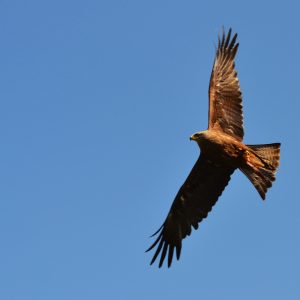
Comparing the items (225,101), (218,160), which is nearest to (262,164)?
(218,160)

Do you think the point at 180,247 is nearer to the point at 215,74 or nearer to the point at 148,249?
the point at 148,249

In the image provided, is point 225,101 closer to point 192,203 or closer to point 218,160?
point 218,160

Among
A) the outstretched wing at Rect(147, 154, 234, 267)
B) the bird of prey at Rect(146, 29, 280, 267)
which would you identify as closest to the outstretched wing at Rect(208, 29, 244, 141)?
the bird of prey at Rect(146, 29, 280, 267)

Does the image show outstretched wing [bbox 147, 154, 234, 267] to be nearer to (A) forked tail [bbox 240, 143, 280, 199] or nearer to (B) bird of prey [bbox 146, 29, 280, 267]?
(B) bird of prey [bbox 146, 29, 280, 267]

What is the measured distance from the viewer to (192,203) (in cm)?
1555

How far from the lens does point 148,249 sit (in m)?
15.7

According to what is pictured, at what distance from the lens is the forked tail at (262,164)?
14.3 m

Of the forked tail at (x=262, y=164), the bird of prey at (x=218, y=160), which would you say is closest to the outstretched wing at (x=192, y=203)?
the bird of prey at (x=218, y=160)

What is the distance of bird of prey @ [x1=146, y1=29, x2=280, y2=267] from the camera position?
A: 14289 mm

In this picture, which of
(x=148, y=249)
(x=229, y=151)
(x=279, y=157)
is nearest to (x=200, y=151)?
(x=229, y=151)

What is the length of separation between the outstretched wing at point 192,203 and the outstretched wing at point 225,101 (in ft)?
2.44

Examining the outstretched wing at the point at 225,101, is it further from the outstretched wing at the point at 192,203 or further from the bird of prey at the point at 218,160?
the outstretched wing at the point at 192,203

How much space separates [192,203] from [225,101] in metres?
2.19

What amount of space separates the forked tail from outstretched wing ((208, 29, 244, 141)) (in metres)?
0.46
